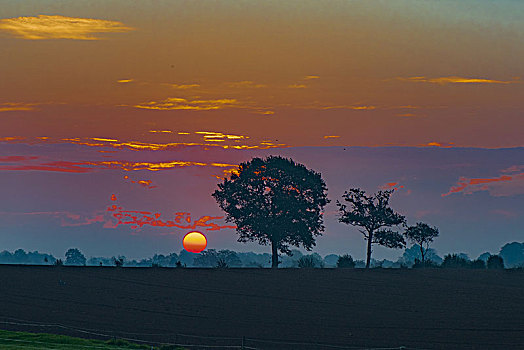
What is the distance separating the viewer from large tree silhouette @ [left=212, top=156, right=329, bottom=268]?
9738cm

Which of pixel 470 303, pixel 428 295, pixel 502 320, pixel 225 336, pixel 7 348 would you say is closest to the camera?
pixel 7 348

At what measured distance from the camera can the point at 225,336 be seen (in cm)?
5009

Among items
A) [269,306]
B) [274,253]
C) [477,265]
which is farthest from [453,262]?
[269,306]

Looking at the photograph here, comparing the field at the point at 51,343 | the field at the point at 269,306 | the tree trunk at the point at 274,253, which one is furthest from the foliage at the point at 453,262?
the field at the point at 51,343

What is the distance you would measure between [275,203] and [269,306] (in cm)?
3622

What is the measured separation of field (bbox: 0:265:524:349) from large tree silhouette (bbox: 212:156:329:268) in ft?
48.4

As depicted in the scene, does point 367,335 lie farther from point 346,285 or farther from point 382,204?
point 382,204

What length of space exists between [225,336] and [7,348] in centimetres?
1564

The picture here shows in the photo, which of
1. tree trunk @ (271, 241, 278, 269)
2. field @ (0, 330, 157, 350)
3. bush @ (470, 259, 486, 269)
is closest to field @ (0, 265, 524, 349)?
field @ (0, 330, 157, 350)

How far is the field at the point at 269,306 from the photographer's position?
5006 cm

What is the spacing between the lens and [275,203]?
9769 centimetres

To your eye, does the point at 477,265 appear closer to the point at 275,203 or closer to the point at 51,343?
the point at 275,203

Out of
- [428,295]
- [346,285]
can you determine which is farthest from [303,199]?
[428,295]

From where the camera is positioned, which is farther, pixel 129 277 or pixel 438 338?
pixel 129 277
